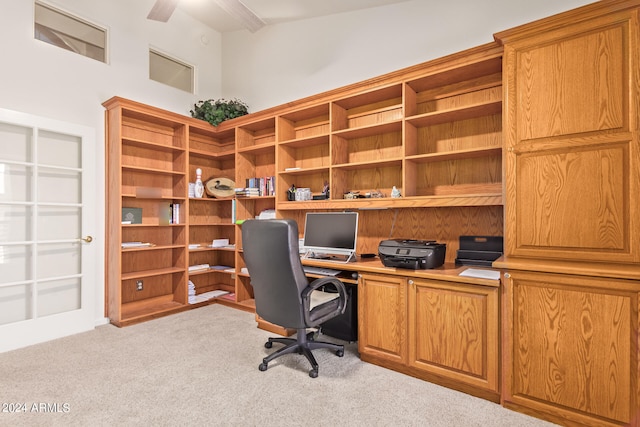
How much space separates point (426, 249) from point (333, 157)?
1.37m

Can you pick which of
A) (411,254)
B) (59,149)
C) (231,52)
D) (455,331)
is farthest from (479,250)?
(231,52)

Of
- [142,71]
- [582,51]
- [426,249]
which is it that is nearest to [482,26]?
[582,51]

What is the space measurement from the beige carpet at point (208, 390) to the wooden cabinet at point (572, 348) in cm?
22

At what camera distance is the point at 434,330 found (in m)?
2.20

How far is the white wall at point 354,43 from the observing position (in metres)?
2.78

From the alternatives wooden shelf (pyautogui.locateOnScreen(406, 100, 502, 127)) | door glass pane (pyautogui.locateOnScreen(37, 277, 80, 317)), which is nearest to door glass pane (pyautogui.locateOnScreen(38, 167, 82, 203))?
door glass pane (pyautogui.locateOnScreen(37, 277, 80, 317))

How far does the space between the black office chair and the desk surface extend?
0.26 metres

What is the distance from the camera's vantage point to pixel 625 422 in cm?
162

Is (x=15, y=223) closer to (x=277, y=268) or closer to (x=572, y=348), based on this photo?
(x=277, y=268)

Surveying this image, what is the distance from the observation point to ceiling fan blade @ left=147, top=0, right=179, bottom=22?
2406 millimetres

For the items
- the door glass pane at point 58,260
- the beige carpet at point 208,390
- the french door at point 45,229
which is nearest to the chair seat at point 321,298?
the beige carpet at point 208,390

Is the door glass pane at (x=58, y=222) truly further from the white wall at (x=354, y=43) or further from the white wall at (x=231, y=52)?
the white wall at (x=354, y=43)

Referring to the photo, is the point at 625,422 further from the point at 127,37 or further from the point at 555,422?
the point at 127,37

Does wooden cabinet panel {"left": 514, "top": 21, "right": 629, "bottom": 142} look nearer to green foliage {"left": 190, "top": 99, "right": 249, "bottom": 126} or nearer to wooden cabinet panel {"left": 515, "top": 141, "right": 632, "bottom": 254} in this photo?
wooden cabinet panel {"left": 515, "top": 141, "right": 632, "bottom": 254}
